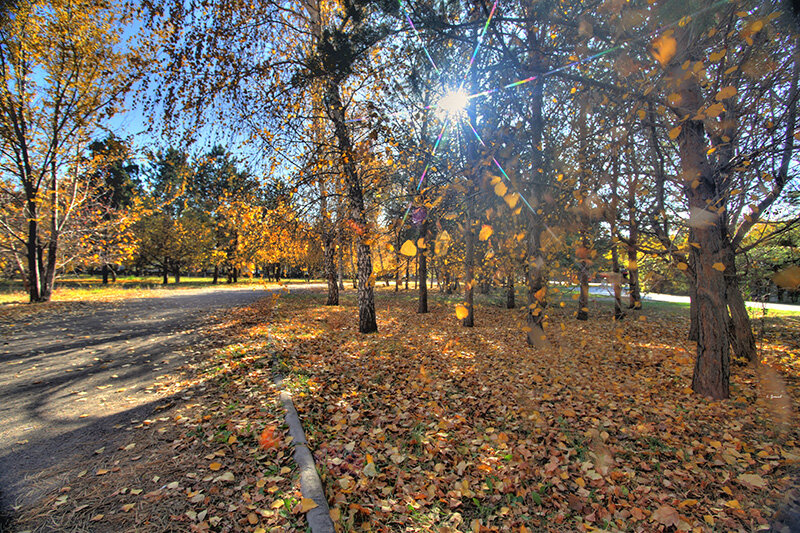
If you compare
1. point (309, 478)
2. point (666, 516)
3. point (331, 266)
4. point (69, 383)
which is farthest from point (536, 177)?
point (331, 266)

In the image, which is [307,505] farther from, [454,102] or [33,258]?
[33,258]

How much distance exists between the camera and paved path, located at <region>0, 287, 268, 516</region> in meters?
3.15

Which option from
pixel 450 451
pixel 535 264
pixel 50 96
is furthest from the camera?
pixel 50 96

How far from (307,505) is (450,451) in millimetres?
1764

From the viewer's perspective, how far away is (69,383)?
5.00 m

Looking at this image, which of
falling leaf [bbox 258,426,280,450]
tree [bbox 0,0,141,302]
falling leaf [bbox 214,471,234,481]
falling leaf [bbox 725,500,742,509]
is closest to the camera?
falling leaf [bbox 725,500,742,509]

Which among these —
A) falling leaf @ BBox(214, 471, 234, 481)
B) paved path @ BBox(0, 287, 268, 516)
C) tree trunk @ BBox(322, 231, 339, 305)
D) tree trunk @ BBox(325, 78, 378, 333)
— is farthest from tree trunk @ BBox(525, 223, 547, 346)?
tree trunk @ BBox(322, 231, 339, 305)

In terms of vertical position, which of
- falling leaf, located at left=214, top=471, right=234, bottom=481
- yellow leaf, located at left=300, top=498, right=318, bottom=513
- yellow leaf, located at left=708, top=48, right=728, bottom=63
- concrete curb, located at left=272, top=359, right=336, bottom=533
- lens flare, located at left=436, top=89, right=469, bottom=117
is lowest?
falling leaf, located at left=214, top=471, right=234, bottom=481

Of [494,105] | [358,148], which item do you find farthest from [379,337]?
[494,105]

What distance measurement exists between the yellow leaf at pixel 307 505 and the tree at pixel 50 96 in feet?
48.2

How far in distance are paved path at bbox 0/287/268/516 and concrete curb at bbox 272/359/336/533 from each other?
6.36 feet

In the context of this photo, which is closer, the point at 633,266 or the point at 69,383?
the point at 633,266

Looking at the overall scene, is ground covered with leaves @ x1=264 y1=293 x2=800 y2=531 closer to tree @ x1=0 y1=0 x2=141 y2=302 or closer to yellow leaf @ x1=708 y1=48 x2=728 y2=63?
yellow leaf @ x1=708 y1=48 x2=728 y2=63

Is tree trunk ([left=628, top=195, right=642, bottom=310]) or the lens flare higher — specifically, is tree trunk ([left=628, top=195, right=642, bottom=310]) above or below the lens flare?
below
